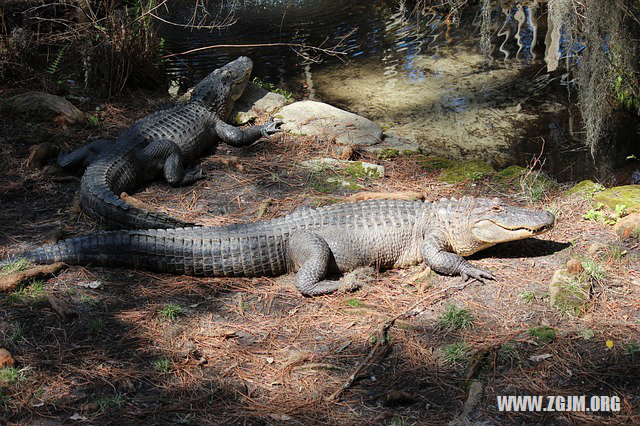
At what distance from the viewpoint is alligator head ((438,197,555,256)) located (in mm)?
4438

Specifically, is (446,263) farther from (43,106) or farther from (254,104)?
(43,106)

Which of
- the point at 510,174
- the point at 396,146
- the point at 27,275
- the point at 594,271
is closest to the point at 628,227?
the point at 594,271

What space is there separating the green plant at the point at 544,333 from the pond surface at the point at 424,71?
3345mm

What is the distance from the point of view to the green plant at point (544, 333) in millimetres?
3613

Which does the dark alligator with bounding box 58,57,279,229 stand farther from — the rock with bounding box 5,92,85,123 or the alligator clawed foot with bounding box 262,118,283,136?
the rock with bounding box 5,92,85,123

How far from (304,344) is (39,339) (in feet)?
5.31

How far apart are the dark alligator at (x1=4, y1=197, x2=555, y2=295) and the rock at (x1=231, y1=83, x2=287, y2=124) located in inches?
142

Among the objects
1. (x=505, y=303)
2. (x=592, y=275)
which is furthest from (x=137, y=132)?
(x=592, y=275)

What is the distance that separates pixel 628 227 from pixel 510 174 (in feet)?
5.45

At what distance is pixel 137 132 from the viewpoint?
662 centimetres

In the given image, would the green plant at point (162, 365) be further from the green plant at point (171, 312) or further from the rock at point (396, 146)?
the rock at point (396, 146)

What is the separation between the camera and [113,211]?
5.23m

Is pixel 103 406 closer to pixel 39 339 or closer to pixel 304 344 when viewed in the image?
pixel 39 339

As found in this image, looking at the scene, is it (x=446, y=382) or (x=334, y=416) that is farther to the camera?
(x=446, y=382)
